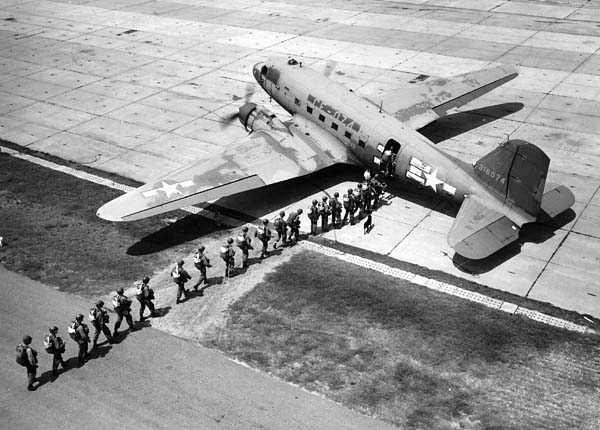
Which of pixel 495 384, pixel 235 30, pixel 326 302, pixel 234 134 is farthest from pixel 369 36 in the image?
pixel 495 384

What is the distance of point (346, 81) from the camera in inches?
1670

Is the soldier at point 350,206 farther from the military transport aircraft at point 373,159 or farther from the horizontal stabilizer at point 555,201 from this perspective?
the horizontal stabilizer at point 555,201

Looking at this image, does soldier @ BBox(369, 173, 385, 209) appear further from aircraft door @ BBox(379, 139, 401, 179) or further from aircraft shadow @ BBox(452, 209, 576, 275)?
aircraft shadow @ BBox(452, 209, 576, 275)

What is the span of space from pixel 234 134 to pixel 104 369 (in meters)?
19.1

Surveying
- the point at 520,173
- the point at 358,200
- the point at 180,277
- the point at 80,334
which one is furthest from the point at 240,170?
the point at 520,173

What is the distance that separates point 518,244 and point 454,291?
4.55 meters

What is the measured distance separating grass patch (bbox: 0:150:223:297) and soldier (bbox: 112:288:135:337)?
285 centimetres

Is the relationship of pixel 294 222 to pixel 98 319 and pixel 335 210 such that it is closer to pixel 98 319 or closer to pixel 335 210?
pixel 335 210

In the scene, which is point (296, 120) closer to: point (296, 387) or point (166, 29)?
point (296, 387)

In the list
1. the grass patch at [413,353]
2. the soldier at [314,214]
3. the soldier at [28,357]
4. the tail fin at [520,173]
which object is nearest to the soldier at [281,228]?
the soldier at [314,214]

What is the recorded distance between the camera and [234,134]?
1405 inches

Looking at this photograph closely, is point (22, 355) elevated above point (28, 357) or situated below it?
above

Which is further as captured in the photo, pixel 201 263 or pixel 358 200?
pixel 358 200

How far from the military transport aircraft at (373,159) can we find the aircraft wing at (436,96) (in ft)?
0.19
